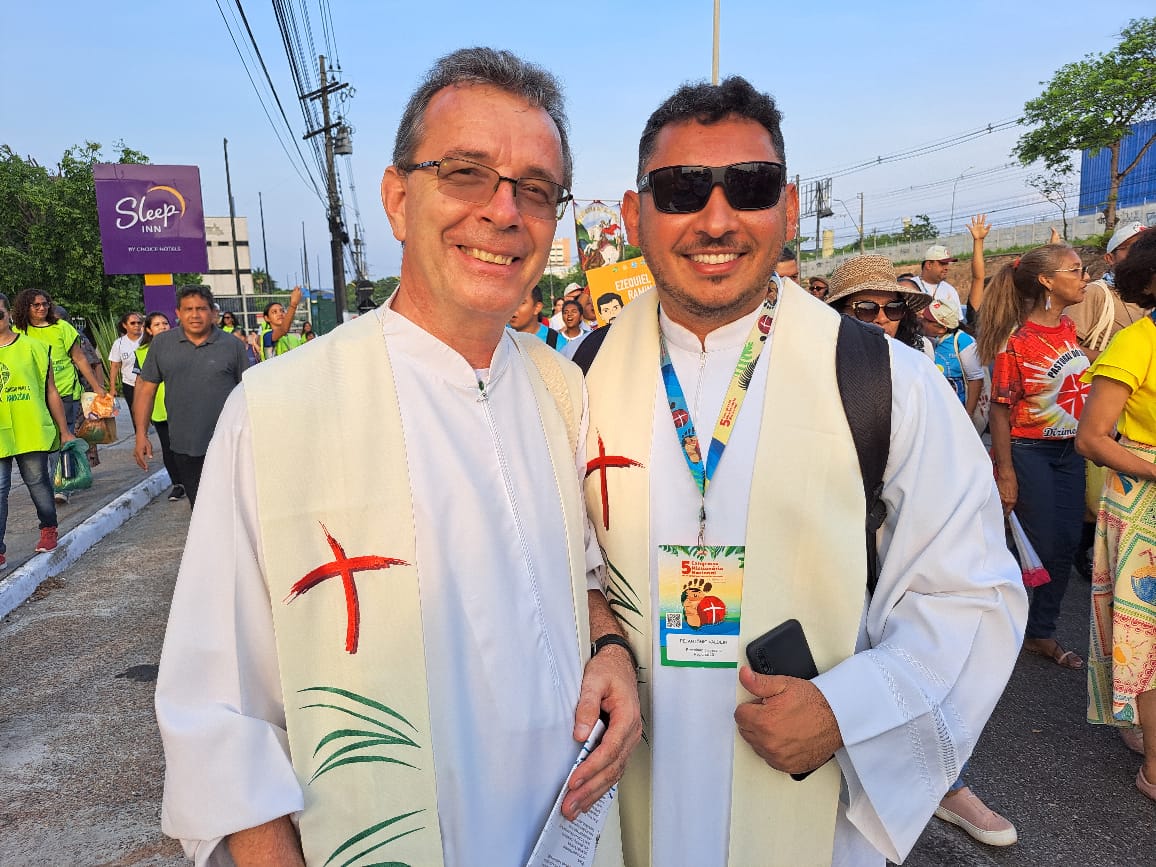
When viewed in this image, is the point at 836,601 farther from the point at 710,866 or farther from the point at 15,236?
the point at 15,236

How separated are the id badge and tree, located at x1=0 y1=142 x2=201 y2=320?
31519mm

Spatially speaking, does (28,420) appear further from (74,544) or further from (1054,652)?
(1054,652)

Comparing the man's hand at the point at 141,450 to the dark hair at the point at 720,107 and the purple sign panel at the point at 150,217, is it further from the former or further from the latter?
the purple sign panel at the point at 150,217

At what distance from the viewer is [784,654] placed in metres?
1.64

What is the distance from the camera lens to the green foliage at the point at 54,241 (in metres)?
28.3

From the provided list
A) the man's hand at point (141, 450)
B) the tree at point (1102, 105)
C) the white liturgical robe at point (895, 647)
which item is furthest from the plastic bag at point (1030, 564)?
the tree at point (1102, 105)

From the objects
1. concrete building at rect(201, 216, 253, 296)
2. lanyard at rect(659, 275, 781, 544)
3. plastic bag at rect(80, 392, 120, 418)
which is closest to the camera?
lanyard at rect(659, 275, 781, 544)

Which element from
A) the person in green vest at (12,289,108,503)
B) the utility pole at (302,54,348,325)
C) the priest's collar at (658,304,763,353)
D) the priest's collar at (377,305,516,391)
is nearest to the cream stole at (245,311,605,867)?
the priest's collar at (377,305,516,391)

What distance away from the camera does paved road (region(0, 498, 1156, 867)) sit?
2957 millimetres

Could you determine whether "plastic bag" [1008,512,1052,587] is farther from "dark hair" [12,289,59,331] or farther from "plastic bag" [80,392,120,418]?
"dark hair" [12,289,59,331]

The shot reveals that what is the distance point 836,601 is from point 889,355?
56cm

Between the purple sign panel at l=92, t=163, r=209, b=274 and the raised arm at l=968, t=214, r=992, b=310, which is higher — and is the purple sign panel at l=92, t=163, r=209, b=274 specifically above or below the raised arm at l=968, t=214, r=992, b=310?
above

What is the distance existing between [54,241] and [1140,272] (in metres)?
33.8

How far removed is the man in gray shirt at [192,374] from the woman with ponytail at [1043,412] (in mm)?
5427
